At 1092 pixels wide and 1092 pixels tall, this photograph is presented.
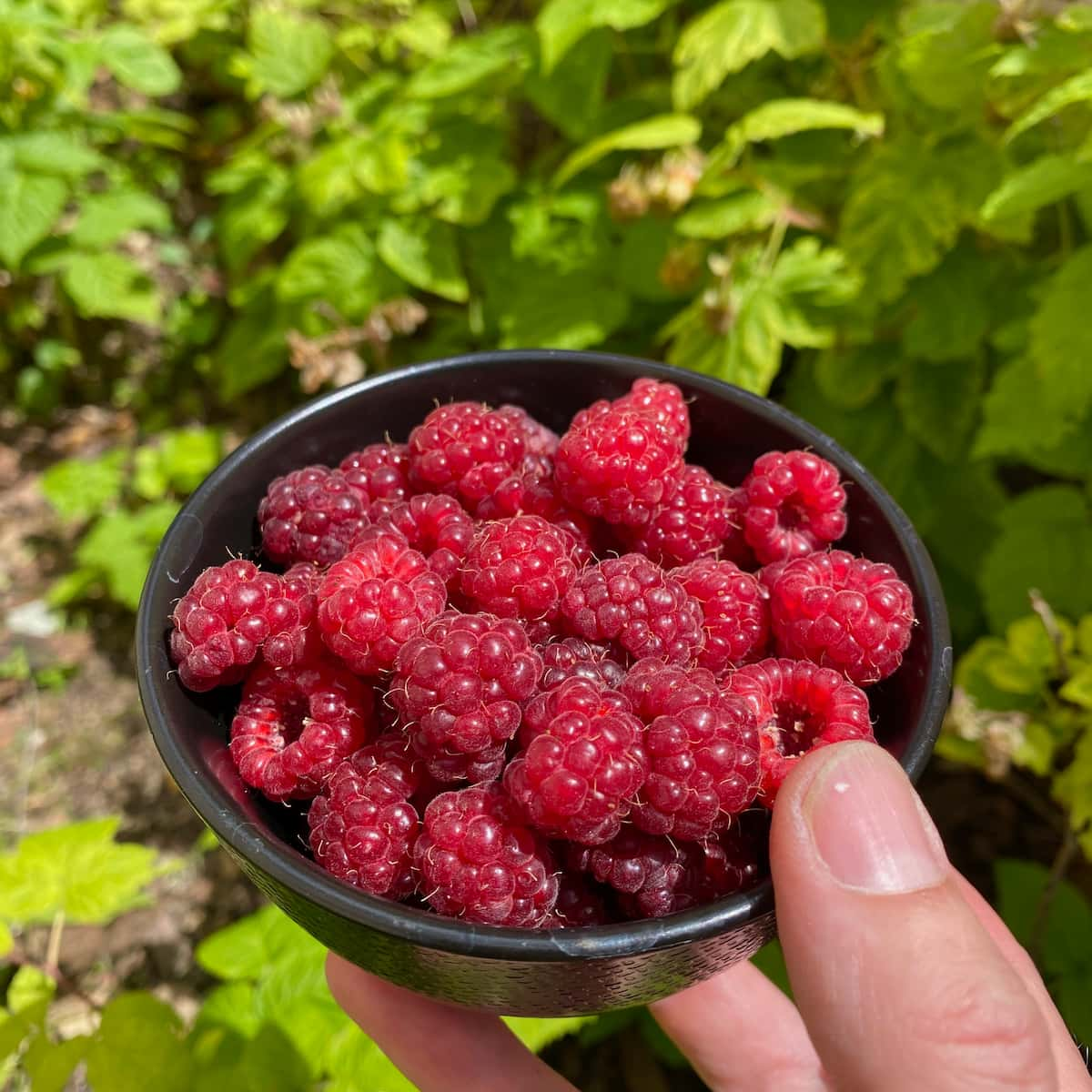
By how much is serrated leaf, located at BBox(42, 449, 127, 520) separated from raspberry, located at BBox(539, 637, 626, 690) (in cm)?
232

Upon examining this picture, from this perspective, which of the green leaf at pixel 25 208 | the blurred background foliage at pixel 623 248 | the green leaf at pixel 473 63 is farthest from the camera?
the green leaf at pixel 25 208

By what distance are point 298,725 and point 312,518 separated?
0.22 meters

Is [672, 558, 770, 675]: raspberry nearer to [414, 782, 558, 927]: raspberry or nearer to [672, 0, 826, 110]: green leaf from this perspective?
[414, 782, 558, 927]: raspberry

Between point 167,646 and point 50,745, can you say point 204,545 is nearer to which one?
point 167,646

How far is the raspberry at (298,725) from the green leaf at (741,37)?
1301 mm

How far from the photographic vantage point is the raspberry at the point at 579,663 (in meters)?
0.86

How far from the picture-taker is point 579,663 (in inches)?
34.9

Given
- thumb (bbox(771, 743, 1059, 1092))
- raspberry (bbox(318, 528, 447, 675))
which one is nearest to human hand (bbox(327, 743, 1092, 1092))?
thumb (bbox(771, 743, 1059, 1092))

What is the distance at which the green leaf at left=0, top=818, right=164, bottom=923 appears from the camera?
1389 millimetres

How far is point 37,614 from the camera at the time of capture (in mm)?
2701

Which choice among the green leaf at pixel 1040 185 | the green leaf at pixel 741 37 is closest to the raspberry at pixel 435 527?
the green leaf at pixel 1040 185

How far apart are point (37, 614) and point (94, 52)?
5.51ft

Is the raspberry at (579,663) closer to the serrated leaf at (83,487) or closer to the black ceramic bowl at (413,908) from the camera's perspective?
the black ceramic bowl at (413,908)

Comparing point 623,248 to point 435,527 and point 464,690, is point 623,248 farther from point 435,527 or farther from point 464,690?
point 464,690
